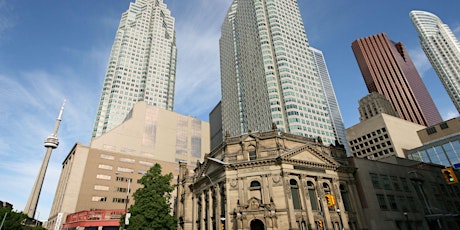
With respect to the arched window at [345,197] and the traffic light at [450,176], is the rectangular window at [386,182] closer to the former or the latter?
the arched window at [345,197]

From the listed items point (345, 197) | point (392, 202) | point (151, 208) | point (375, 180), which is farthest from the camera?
point (375, 180)

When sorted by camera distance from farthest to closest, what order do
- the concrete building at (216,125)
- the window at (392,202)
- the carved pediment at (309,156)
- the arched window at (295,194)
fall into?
the concrete building at (216,125) → the window at (392,202) → the carved pediment at (309,156) → the arched window at (295,194)

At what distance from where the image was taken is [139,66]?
153m

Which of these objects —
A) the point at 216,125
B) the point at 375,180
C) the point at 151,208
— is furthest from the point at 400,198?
the point at 216,125

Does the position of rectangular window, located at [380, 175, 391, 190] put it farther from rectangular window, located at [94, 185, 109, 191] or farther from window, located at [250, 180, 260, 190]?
rectangular window, located at [94, 185, 109, 191]

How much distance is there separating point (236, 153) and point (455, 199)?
2134 inches

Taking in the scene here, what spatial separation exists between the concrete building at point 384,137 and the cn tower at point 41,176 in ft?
420

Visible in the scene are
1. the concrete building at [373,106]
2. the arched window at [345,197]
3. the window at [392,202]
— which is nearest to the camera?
the arched window at [345,197]

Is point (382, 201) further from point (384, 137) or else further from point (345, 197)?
point (384, 137)

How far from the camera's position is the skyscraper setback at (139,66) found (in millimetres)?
136250

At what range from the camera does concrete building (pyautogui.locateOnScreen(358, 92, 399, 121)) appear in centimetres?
16125

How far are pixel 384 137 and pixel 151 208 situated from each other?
104815 millimetres

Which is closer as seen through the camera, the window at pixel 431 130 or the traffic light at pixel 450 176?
the traffic light at pixel 450 176

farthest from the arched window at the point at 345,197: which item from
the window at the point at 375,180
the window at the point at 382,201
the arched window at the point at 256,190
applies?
the arched window at the point at 256,190
